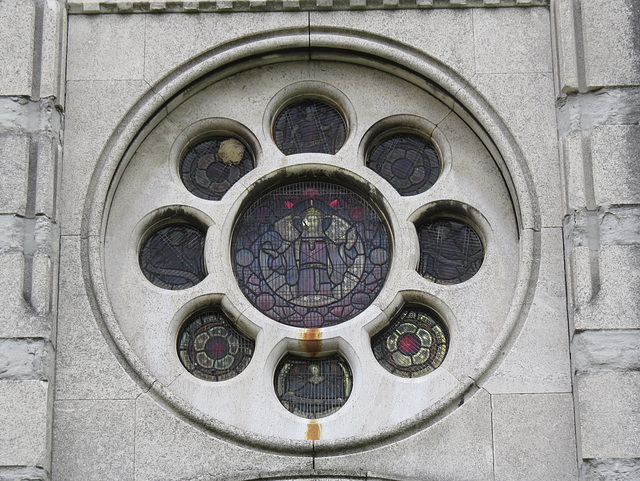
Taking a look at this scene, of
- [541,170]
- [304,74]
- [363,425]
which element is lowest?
[363,425]

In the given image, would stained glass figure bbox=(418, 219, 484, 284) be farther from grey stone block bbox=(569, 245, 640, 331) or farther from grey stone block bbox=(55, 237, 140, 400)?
grey stone block bbox=(55, 237, 140, 400)

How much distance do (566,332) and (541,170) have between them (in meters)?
1.07

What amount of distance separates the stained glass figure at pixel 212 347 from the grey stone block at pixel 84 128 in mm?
944

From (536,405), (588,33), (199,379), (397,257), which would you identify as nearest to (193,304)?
(199,379)

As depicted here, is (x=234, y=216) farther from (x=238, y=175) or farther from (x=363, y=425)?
(x=363, y=425)

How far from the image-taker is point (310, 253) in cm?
966

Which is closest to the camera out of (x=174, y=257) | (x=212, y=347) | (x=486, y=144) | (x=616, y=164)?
(x=616, y=164)

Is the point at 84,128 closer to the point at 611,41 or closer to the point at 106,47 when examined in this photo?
the point at 106,47

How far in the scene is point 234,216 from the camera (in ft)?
31.6

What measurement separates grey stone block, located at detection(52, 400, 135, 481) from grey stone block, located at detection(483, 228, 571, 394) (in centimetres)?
211

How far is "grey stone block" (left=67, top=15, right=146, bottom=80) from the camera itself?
975 cm

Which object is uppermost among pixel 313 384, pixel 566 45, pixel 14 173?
pixel 566 45

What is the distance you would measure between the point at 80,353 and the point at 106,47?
2072 millimetres

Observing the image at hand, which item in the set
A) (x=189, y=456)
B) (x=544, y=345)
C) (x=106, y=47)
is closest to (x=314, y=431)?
(x=189, y=456)
